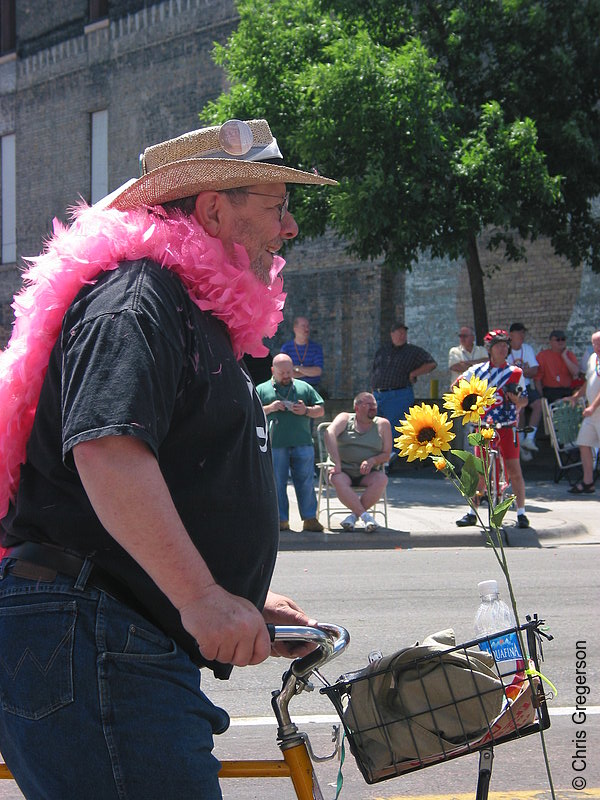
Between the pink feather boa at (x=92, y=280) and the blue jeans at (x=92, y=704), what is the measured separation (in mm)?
339

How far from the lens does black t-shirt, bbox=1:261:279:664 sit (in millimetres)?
1966

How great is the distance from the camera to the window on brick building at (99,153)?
2967 centimetres

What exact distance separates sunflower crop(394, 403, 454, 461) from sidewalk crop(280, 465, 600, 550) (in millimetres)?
8021

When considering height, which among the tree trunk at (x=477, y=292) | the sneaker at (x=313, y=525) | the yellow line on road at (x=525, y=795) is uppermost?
the tree trunk at (x=477, y=292)

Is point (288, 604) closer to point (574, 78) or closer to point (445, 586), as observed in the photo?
point (445, 586)

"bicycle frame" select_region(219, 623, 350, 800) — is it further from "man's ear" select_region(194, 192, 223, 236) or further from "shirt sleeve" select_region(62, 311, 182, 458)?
"man's ear" select_region(194, 192, 223, 236)

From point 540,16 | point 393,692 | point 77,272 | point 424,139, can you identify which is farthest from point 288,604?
point 540,16

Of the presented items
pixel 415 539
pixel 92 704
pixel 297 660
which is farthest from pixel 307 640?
pixel 415 539

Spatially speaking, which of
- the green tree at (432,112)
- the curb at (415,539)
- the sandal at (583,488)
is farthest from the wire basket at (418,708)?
the green tree at (432,112)

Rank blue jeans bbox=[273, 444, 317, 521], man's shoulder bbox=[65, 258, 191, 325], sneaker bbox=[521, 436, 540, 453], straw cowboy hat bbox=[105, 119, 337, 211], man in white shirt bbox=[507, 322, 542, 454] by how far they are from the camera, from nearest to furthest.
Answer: man's shoulder bbox=[65, 258, 191, 325] < straw cowboy hat bbox=[105, 119, 337, 211] < blue jeans bbox=[273, 444, 317, 521] < man in white shirt bbox=[507, 322, 542, 454] < sneaker bbox=[521, 436, 540, 453]

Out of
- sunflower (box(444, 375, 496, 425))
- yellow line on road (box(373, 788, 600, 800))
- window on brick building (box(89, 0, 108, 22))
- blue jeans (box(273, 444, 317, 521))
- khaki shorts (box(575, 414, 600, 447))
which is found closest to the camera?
sunflower (box(444, 375, 496, 425))

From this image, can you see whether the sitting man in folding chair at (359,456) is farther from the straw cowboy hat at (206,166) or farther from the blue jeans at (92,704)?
the blue jeans at (92,704)

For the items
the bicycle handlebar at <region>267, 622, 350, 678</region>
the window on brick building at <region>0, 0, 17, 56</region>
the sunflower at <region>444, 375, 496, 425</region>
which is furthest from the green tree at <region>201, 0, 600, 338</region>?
the window on brick building at <region>0, 0, 17, 56</region>

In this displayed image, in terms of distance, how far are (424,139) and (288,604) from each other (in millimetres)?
14065
